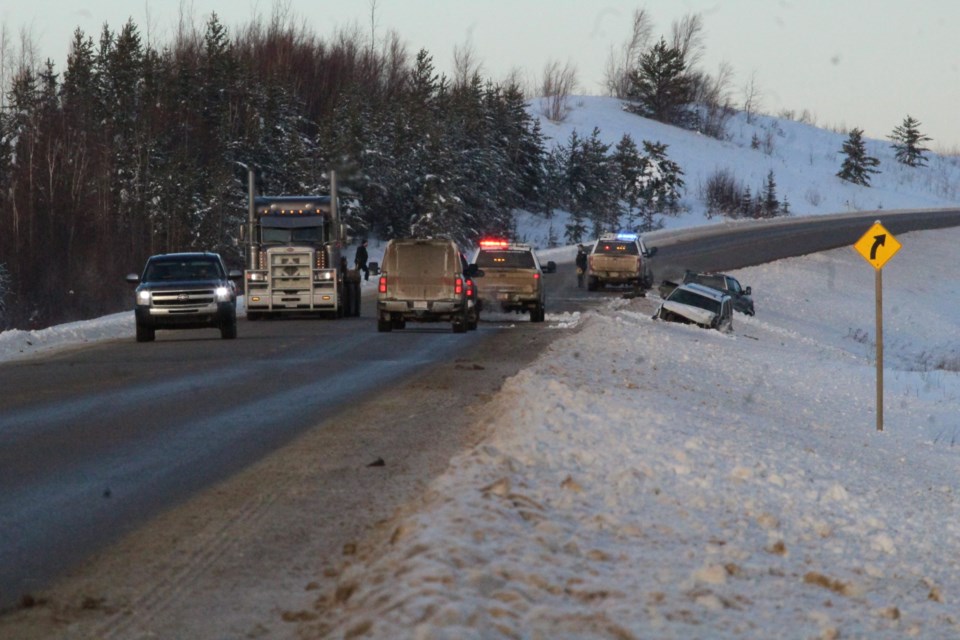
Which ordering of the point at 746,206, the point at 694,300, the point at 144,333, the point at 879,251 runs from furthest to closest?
1. the point at 746,206
2. the point at 694,300
3. the point at 144,333
4. the point at 879,251

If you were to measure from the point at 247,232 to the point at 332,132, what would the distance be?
5931 centimetres

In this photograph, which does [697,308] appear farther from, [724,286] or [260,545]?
[260,545]

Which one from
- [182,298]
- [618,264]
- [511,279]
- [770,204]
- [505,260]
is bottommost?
[182,298]

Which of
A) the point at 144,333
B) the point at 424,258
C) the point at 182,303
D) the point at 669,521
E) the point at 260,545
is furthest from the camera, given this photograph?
the point at 424,258

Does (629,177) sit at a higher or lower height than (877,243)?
higher

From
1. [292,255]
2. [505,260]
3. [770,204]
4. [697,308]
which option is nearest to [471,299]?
[505,260]

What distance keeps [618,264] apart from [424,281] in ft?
75.0

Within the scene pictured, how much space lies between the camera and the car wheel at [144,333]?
91.2 ft

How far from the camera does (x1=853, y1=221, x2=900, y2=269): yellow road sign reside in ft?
67.5

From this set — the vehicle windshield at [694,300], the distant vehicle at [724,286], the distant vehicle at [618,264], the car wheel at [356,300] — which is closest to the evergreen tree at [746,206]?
the distant vehicle at [618,264]

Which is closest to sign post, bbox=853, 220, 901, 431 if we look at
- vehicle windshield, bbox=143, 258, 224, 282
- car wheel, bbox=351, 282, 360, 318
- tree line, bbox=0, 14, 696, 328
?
vehicle windshield, bbox=143, 258, 224, 282

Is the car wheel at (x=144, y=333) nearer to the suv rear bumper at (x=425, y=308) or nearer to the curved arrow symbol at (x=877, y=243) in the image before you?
the suv rear bumper at (x=425, y=308)

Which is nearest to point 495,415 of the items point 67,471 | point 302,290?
point 67,471

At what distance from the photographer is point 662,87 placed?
160m
